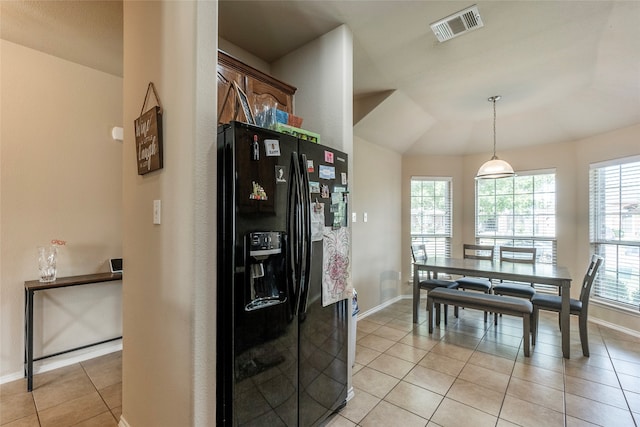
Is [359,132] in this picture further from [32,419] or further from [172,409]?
[32,419]

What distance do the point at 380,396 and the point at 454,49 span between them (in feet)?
9.32

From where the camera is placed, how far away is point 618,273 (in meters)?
3.60

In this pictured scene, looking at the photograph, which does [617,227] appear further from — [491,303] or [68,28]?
[68,28]

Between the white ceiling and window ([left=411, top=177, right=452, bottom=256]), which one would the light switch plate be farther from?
window ([left=411, top=177, right=452, bottom=256])

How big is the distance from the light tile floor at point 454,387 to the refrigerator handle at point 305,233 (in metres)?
0.93

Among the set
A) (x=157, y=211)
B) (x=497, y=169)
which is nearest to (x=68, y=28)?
(x=157, y=211)

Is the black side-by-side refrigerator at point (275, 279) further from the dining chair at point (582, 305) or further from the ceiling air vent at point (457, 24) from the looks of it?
the dining chair at point (582, 305)

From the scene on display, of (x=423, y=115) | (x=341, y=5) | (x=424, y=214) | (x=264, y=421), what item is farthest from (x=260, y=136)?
(x=424, y=214)

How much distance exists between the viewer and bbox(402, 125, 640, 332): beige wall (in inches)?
144

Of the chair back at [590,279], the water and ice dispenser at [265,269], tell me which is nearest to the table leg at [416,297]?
the chair back at [590,279]

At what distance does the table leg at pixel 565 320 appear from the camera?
2775 mm

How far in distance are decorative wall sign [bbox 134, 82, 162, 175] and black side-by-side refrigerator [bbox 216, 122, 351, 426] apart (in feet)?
1.10

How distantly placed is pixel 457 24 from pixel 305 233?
1948 mm

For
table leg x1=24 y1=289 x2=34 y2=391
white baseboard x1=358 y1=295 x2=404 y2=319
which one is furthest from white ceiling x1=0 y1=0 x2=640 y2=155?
white baseboard x1=358 y1=295 x2=404 y2=319
